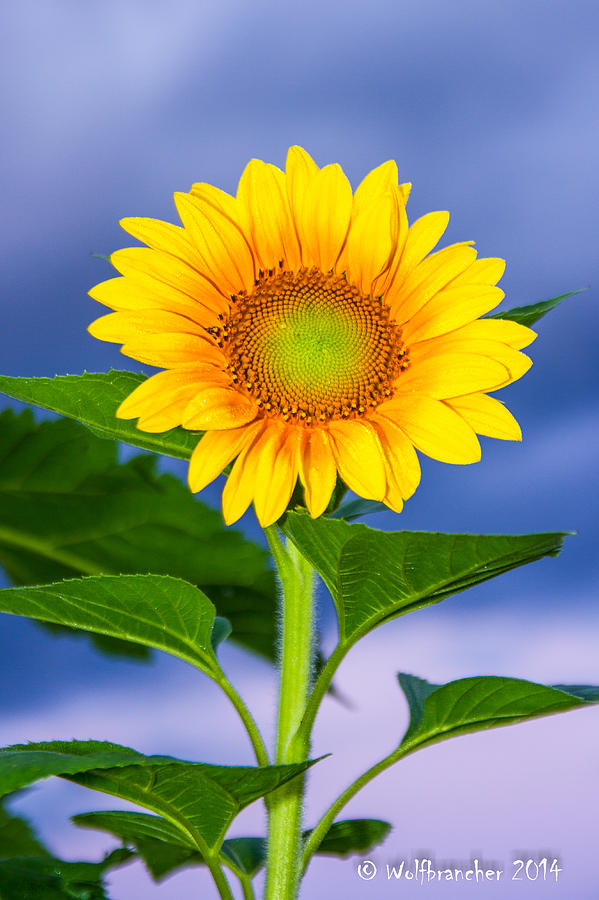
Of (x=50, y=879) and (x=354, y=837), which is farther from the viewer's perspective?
(x=354, y=837)

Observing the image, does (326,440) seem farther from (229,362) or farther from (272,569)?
(272,569)

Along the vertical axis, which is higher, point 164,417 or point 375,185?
point 375,185

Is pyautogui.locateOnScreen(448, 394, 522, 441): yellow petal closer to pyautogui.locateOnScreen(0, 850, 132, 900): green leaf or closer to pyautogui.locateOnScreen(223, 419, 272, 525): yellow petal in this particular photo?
pyautogui.locateOnScreen(223, 419, 272, 525): yellow petal

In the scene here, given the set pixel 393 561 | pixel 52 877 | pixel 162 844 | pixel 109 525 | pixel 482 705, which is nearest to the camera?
pixel 393 561

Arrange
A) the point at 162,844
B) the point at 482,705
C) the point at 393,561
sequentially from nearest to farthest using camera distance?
the point at 393,561 → the point at 482,705 → the point at 162,844

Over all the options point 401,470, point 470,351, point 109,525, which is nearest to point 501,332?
point 470,351

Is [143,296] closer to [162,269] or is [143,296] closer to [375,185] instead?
[162,269]

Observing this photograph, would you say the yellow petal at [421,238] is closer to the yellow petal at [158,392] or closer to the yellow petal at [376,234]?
the yellow petal at [376,234]

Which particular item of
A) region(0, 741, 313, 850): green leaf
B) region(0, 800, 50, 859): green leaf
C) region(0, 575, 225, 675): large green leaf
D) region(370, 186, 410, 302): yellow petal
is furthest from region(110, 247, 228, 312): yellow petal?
region(0, 800, 50, 859): green leaf
